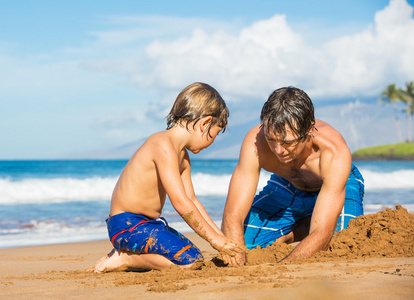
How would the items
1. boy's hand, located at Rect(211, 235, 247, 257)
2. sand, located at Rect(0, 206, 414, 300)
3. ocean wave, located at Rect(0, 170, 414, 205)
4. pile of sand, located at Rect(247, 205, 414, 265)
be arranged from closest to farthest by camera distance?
1. sand, located at Rect(0, 206, 414, 300)
2. boy's hand, located at Rect(211, 235, 247, 257)
3. pile of sand, located at Rect(247, 205, 414, 265)
4. ocean wave, located at Rect(0, 170, 414, 205)

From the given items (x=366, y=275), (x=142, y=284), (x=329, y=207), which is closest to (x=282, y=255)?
(x=329, y=207)

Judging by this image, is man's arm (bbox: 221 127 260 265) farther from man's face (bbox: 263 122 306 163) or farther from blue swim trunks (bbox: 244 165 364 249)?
blue swim trunks (bbox: 244 165 364 249)

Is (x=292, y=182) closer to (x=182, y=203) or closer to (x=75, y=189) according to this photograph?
(x=182, y=203)

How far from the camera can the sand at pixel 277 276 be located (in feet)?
7.54

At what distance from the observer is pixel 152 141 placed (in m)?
3.34

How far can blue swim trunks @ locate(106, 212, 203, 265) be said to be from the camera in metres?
3.23

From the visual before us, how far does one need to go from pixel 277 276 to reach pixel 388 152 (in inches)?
2259

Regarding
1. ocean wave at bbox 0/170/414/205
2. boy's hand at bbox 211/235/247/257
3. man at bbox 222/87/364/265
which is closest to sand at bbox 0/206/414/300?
boy's hand at bbox 211/235/247/257

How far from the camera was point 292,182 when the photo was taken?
4.00 metres

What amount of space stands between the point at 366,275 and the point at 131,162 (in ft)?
5.93

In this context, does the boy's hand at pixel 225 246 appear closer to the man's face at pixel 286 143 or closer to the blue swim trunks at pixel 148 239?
the blue swim trunks at pixel 148 239

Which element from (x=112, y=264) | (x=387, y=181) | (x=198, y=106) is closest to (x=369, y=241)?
(x=198, y=106)

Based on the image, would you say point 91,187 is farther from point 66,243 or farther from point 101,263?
point 101,263

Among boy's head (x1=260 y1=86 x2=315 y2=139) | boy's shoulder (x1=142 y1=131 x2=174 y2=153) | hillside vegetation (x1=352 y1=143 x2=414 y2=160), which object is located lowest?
hillside vegetation (x1=352 y1=143 x2=414 y2=160)
